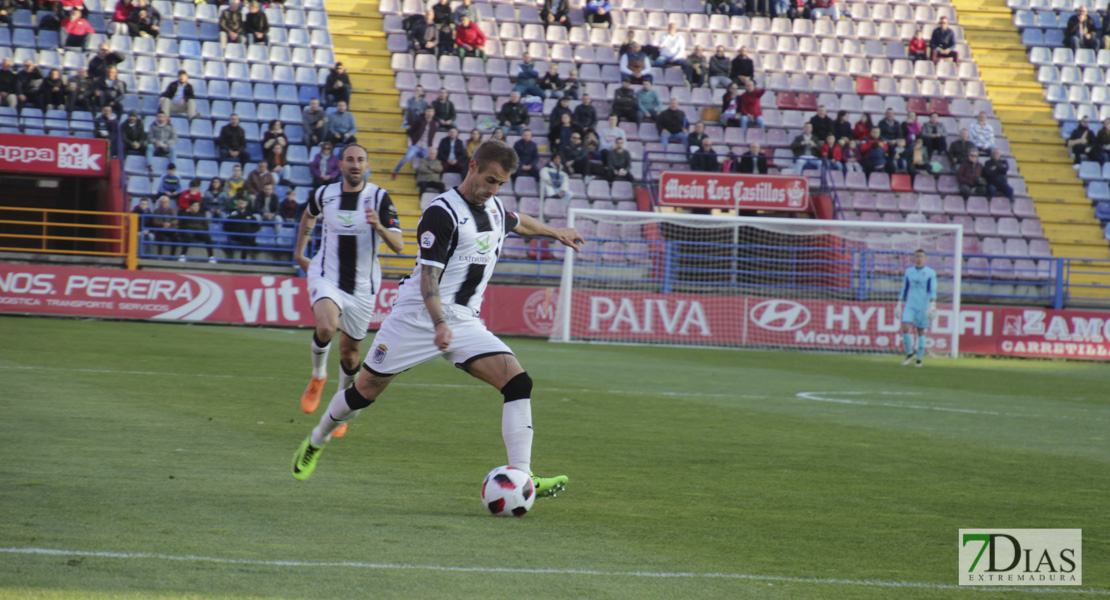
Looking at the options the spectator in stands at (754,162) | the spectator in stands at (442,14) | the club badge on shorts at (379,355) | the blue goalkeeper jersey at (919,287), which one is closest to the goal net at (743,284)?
the spectator in stands at (754,162)

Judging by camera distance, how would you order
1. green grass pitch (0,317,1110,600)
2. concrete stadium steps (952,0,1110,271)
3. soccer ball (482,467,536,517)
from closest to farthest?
green grass pitch (0,317,1110,600)
soccer ball (482,467,536,517)
concrete stadium steps (952,0,1110,271)

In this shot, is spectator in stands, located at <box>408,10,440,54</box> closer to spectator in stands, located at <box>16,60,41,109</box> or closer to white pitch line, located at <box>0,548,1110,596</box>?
spectator in stands, located at <box>16,60,41,109</box>

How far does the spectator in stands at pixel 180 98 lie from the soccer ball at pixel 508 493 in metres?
21.9

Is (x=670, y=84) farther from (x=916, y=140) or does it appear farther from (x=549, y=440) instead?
(x=549, y=440)

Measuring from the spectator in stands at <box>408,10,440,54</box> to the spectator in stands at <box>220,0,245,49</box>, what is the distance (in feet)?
13.7

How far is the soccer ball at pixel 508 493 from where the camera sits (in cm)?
598

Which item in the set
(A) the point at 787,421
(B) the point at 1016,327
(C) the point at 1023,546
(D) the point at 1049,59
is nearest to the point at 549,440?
(A) the point at 787,421

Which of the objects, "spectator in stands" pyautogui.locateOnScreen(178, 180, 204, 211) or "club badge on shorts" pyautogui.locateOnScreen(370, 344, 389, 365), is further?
"spectator in stands" pyautogui.locateOnScreen(178, 180, 204, 211)

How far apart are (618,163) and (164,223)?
32.4ft

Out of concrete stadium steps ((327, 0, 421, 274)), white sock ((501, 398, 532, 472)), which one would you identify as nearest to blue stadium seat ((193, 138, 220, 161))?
concrete stadium steps ((327, 0, 421, 274))

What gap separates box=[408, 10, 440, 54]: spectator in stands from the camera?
2922 centimetres

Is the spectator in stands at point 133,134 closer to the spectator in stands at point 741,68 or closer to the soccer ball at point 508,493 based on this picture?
the spectator in stands at point 741,68

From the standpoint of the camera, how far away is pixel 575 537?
559 cm

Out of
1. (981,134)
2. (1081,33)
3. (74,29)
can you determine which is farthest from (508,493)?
(1081,33)
